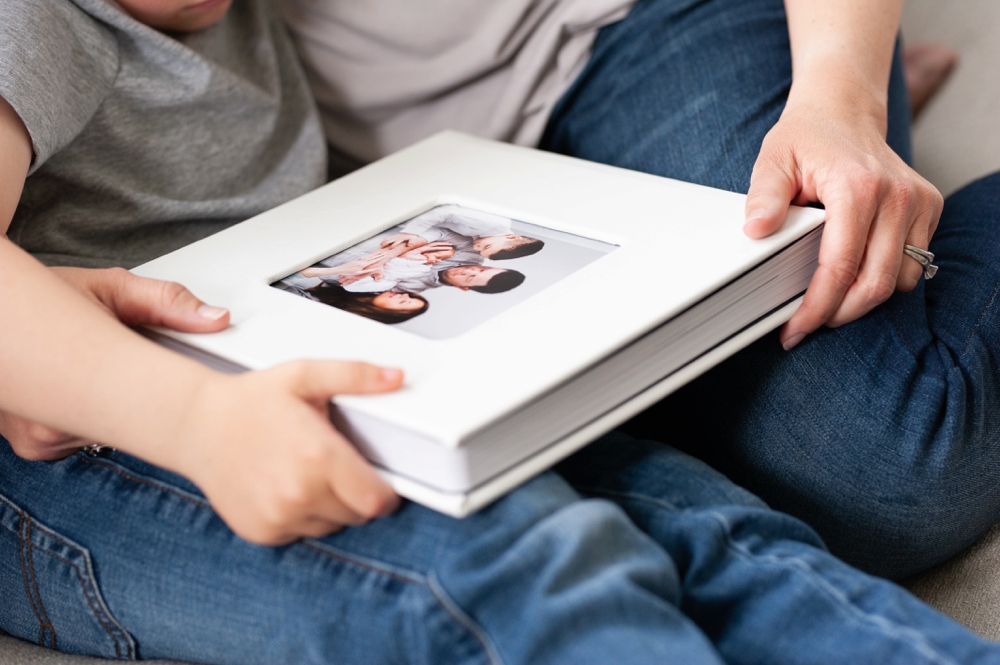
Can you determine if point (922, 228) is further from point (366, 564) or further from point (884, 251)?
point (366, 564)

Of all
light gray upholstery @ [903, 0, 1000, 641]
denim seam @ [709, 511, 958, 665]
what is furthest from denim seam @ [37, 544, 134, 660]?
light gray upholstery @ [903, 0, 1000, 641]

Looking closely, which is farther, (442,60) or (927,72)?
(927,72)

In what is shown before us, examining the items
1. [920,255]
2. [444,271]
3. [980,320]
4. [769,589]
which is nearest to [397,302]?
[444,271]

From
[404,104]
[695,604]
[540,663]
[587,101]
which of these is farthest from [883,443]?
[404,104]

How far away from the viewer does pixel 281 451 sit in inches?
17.2

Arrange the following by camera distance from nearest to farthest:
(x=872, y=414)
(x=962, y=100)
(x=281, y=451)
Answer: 1. (x=281, y=451)
2. (x=872, y=414)
3. (x=962, y=100)

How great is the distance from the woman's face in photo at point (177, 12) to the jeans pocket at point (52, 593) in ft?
1.23

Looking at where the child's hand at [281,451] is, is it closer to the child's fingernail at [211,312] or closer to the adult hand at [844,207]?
the child's fingernail at [211,312]

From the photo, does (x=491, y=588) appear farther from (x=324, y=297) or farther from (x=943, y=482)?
(x=943, y=482)

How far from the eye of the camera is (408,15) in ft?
2.83

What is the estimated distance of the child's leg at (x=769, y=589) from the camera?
0.46 metres

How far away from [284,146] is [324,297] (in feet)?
1.15

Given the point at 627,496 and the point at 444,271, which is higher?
the point at 444,271

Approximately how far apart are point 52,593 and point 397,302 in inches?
11.8
